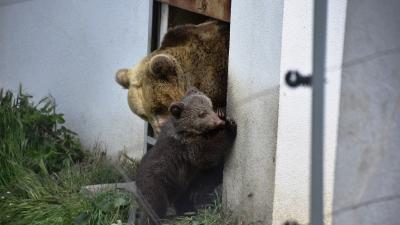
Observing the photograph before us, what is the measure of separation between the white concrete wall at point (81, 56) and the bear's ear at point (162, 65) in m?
0.49

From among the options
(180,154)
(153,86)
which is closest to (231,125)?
(180,154)

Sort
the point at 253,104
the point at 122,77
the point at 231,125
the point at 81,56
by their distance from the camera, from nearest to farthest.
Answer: the point at 253,104 < the point at 231,125 < the point at 122,77 < the point at 81,56

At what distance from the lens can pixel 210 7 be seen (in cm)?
618

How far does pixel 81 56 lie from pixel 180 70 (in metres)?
1.54

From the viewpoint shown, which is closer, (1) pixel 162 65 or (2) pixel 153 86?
(1) pixel 162 65

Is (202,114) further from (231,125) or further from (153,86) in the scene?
(153,86)

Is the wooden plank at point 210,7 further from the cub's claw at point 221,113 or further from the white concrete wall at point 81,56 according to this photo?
the cub's claw at point 221,113

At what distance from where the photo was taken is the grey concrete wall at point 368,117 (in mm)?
2432

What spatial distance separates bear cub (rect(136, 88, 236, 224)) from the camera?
5.64 meters

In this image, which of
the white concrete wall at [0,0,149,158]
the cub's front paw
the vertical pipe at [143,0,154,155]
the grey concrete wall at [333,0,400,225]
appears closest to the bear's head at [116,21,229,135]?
the vertical pipe at [143,0,154,155]

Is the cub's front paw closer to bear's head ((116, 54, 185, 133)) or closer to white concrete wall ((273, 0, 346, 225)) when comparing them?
white concrete wall ((273, 0, 346, 225))

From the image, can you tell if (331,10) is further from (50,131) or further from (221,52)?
(50,131)

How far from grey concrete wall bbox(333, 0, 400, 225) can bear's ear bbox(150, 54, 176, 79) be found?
342 cm

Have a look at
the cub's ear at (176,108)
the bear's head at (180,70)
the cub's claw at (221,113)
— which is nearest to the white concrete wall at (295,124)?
the cub's claw at (221,113)
